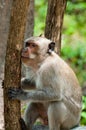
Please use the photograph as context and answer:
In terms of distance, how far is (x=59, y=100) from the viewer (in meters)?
6.32

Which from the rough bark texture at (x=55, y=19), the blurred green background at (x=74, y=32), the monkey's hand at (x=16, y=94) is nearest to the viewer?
the monkey's hand at (x=16, y=94)

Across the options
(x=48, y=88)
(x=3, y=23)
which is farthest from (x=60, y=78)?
(x=3, y=23)

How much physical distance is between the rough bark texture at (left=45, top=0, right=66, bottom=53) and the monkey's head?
113 cm

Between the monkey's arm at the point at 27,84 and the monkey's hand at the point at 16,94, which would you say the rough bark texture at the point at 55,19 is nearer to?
the monkey's arm at the point at 27,84

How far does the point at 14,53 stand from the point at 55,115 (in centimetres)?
116

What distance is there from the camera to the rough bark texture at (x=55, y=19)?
23.9 feet

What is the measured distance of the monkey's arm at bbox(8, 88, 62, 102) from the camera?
584cm

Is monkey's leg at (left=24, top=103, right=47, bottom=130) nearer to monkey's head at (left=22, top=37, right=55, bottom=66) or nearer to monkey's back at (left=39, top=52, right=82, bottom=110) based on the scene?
monkey's back at (left=39, top=52, right=82, bottom=110)

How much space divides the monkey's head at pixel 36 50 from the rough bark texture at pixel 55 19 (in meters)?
1.13

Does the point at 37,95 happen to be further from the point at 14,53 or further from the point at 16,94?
the point at 14,53

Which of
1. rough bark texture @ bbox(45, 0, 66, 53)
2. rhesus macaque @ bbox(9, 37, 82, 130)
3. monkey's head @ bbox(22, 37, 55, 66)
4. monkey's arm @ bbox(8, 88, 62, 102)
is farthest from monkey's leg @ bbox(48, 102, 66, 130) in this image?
rough bark texture @ bbox(45, 0, 66, 53)

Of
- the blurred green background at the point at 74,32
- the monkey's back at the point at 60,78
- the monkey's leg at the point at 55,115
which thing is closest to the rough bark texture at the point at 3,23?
the monkey's back at the point at 60,78

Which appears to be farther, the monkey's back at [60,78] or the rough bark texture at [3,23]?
the rough bark texture at [3,23]

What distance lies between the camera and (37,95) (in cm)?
608
